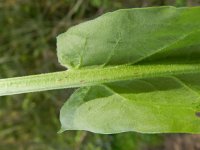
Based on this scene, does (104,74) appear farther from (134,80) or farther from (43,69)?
(43,69)

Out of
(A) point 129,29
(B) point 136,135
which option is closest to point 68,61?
(A) point 129,29

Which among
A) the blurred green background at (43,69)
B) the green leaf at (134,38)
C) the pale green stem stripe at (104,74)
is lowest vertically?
the blurred green background at (43,69)

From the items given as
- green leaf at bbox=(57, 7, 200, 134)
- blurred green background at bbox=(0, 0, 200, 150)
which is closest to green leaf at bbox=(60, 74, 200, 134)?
green leaf at bbox=(57, 7, 200, 134)

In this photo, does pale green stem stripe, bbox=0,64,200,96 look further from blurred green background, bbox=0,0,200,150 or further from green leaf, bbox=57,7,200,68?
blurred green background, bbox=0,0,200,150

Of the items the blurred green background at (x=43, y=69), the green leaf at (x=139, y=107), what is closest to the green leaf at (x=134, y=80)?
the green leaf at (x=139, y=107)

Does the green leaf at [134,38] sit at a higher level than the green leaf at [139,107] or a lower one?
higher

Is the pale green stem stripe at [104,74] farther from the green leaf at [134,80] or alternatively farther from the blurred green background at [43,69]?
the blurred green background at [43,69]

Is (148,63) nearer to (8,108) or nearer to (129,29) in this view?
(129,29)
